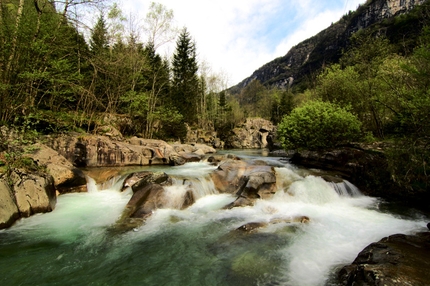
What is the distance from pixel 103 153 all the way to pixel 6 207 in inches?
295

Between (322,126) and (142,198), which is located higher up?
(322,126)

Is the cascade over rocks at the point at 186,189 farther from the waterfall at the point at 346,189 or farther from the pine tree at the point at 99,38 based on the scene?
the pine tree at the point at 99,38

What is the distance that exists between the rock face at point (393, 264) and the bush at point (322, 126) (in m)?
8.93

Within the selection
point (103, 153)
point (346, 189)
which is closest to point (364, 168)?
point (346, 189)

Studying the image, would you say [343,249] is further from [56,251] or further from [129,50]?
[129,50]

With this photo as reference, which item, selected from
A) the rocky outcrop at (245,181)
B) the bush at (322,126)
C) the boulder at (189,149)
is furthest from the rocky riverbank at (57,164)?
the bush at (322,126)

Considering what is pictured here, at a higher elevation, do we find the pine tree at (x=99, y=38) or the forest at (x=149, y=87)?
the pine tree at (x=99, y=38)

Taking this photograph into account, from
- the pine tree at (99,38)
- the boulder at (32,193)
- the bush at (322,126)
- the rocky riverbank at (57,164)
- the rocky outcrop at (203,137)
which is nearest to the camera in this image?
the rocky riverbank at (57,164)

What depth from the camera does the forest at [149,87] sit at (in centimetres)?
761

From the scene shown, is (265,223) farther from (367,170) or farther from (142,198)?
(367,170)

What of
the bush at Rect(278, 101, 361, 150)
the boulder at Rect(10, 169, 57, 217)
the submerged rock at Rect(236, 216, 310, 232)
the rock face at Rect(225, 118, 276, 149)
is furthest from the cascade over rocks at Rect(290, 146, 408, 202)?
the rock face at Rect(225, 118, 276, 149)

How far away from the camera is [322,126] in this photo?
1330cm

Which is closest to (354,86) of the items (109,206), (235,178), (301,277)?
(235,178)

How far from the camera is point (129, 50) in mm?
21234
